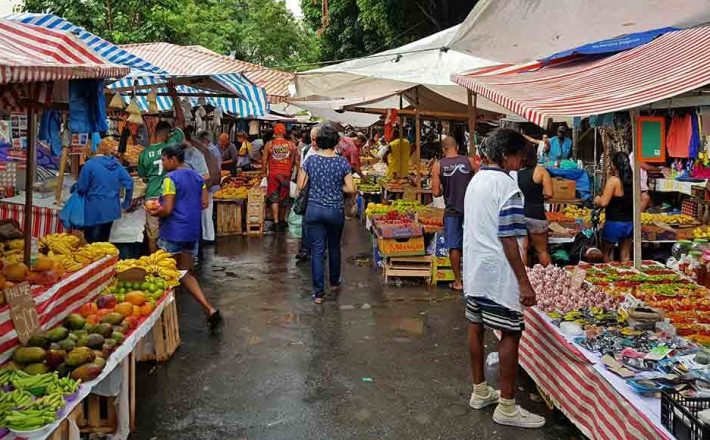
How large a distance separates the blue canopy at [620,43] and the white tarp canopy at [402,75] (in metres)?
2.48

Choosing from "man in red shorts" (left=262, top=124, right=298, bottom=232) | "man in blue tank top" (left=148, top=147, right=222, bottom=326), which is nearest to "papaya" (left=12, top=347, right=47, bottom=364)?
"man in blue tank top" (left=148, top=147, right=222, bottom=326)

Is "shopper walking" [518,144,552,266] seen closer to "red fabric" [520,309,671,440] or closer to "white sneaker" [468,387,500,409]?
"red fabric" [520,309,671,440]

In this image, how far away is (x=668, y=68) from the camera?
4590 millimetres

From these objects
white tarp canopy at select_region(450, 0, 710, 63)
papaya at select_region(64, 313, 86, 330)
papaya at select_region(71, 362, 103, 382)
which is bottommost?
papaya at select_region(71, 362, 103, 382)

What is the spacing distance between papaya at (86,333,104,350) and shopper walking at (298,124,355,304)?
382cm

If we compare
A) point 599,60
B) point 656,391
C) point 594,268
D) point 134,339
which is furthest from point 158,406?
point 599,60

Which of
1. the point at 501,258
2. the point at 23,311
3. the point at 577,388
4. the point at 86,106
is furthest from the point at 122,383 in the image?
the point at 577,388

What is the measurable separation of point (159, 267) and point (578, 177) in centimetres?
864

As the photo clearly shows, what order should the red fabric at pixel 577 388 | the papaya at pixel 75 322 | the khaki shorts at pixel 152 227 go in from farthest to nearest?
the khaki shorts at pixel 152 227 < the papaya at pixel 75 322 < the red fabric at pixel 577 388

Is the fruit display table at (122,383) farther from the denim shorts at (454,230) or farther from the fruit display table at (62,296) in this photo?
the denim shorts at (454,230)

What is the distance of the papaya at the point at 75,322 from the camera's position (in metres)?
4.70

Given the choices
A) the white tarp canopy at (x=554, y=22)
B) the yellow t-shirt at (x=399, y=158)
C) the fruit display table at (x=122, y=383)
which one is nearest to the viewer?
the fruit display table at (x=122, y=383)

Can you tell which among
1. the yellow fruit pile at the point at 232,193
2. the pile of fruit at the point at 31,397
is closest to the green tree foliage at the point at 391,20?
the yellow fruit pile at the point at 232,193

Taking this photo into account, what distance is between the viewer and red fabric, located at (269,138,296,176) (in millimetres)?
13516
